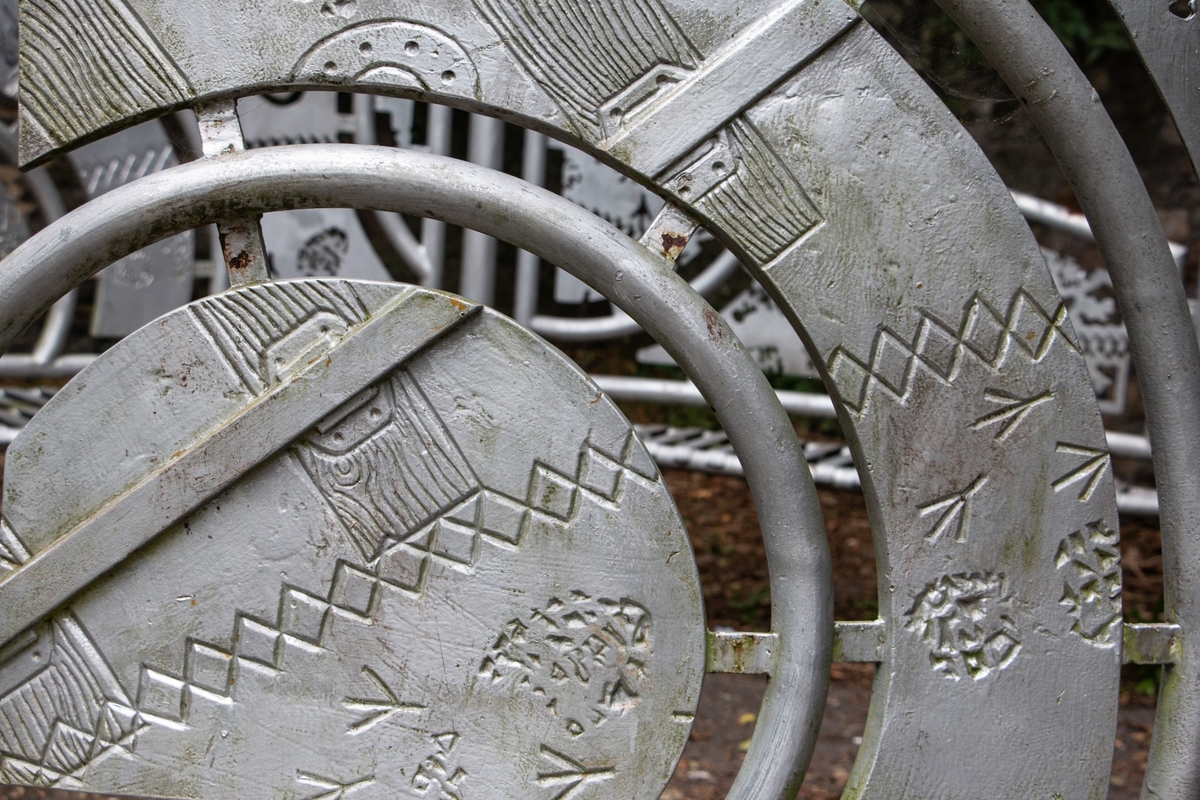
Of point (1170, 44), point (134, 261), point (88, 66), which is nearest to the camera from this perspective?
point (88, 66)

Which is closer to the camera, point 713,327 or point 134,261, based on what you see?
point 713,327

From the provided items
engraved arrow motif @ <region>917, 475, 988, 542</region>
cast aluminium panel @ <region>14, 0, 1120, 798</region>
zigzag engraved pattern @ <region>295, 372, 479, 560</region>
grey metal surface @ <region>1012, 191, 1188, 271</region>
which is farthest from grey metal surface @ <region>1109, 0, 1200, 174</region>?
grey metal surface @ <region>1012, 191, 1188, 271</region>

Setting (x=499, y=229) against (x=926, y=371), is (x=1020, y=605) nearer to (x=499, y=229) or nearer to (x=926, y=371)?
(x=926, y=371)

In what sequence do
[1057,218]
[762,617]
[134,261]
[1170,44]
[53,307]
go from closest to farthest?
[1170,44], [762,617], [1057,218], [53,307], [134,261]

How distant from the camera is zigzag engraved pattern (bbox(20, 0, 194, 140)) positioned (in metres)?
1.07

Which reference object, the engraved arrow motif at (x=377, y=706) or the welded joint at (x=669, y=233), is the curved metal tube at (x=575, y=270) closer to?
the welded joint at (x=669, y=233)

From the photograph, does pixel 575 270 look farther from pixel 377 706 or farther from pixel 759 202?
pixel 377 706

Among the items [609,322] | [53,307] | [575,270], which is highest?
[609,322]

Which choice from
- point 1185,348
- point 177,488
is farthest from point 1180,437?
point 177,488

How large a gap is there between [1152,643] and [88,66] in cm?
142

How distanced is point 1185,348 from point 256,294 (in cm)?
111

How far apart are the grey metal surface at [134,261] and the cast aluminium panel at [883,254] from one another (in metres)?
2.32

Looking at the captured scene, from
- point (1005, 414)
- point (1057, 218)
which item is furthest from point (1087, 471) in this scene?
point (1057, 218)

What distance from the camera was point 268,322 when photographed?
42.5 inches
